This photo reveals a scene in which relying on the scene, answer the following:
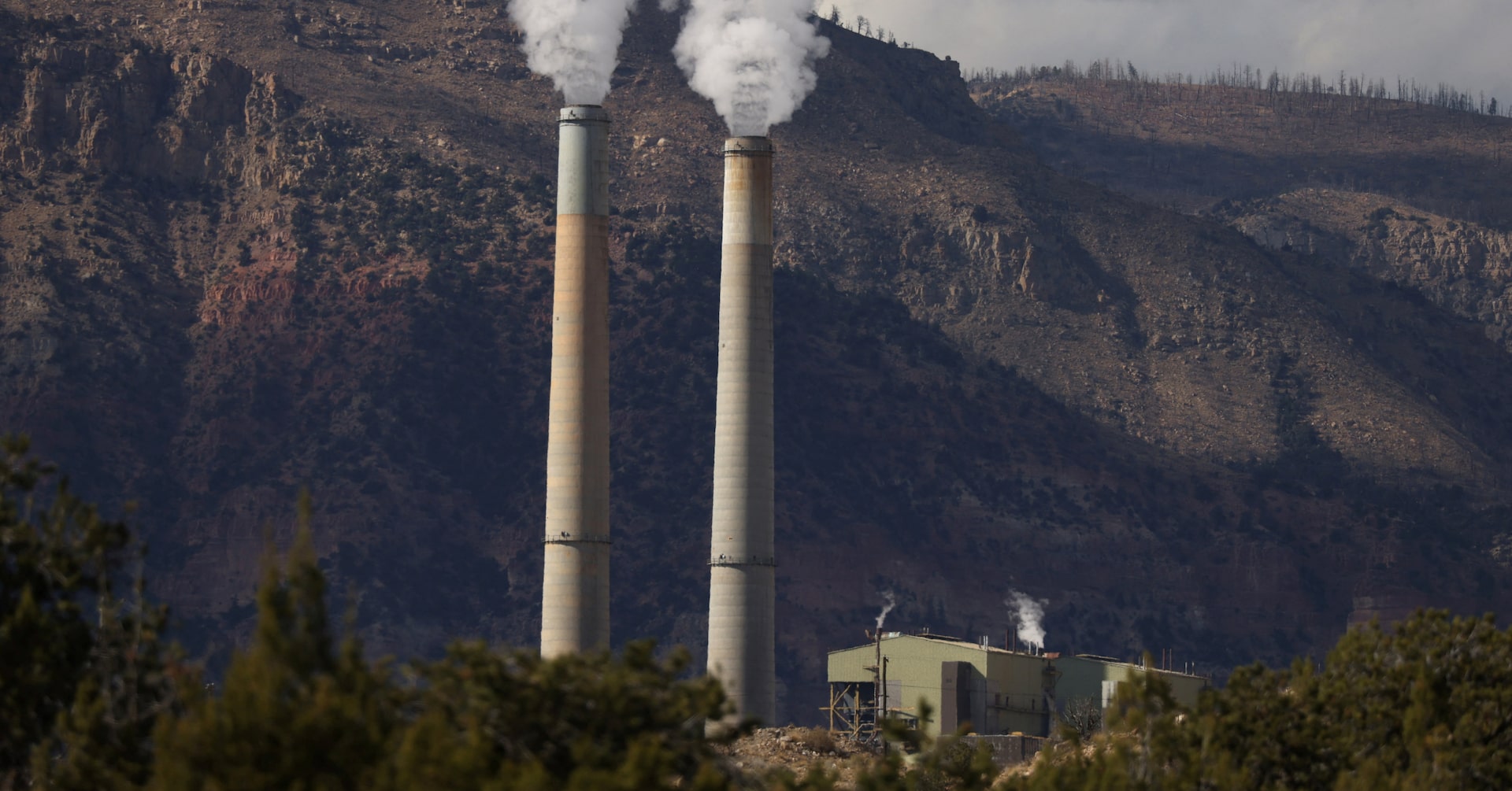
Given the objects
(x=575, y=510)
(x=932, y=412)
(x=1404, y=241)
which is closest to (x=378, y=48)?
(x=932, y=412)

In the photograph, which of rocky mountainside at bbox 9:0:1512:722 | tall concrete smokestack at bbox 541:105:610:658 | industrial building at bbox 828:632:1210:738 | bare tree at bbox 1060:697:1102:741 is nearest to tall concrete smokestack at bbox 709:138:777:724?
tall concrete smokestack at bbox 541:105:610:658

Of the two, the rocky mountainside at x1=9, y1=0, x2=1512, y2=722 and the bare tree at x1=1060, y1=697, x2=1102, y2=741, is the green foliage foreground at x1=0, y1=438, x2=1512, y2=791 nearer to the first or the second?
the bare tree at x1=1060, y1=697, x2=1102, y2=741

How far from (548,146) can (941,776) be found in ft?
300

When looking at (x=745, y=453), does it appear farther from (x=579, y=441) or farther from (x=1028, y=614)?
(x=1028, y=614)

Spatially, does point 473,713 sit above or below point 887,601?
below

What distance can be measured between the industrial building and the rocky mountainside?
3511 centimetres

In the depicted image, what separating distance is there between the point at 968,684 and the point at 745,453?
1478cm

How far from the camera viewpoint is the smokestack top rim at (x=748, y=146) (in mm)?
60584

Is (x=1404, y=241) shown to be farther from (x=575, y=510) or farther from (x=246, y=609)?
(x=575, y=510)

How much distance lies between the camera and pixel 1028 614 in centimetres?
12088

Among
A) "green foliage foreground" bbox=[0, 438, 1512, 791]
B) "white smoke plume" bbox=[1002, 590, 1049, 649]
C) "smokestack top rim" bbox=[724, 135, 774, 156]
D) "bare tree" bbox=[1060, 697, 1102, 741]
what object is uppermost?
"smokestack top rim" bbox=[724, 135, 774, 156]

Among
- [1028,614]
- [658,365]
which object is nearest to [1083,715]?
[1028,614]

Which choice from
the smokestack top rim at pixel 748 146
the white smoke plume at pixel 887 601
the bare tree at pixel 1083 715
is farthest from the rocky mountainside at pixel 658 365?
the smokestack top rim at pixel 748 146

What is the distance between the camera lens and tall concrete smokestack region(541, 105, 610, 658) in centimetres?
5544
